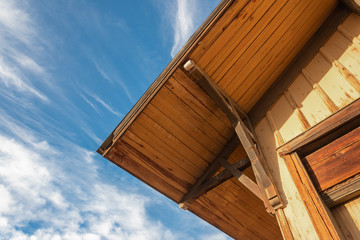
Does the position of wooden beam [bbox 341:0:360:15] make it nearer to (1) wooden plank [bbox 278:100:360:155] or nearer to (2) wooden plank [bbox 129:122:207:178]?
(1) wooden plank [bbox 278:100:360:155]

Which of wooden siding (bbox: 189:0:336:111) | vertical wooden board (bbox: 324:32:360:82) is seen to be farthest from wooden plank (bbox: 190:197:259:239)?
vertical wooden board (bbox: 324:32:360:82)

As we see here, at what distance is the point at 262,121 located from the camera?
3297mm

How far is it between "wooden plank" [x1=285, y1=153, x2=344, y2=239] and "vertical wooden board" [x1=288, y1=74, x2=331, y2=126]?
1.64 ft

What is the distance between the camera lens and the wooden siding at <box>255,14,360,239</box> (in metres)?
2.16

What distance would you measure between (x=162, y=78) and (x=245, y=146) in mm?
1273

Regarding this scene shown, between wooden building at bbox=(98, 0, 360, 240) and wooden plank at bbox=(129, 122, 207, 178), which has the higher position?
wooden building at bbox=(98, 0, 360, 240)

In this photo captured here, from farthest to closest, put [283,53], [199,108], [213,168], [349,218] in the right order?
1. [213,168]
2. [283,53]
3. [199,108]
4. [349,218]

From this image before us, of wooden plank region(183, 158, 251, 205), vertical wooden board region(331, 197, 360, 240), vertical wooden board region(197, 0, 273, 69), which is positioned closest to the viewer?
vertical wooden board region(331, 197, 360, 240)

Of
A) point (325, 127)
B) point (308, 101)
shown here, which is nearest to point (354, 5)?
point (308, 101)

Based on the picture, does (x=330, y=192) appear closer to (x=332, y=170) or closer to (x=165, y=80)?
(x=332, y=170)

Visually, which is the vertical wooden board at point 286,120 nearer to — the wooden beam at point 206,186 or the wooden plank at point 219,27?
the wooden beam at point 206,186

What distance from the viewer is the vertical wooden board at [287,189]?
2062mm

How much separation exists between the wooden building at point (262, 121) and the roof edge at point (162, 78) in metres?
0.01

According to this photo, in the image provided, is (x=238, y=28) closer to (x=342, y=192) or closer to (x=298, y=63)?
(x=298, y=63)
